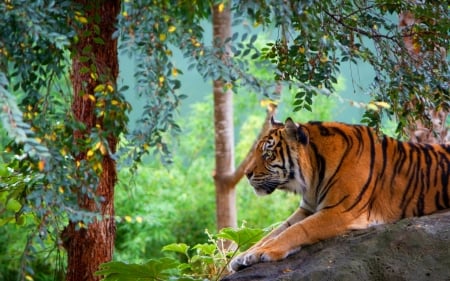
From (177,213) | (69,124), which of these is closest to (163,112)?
(69,124)

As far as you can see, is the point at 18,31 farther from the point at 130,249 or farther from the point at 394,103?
the point at 130,249

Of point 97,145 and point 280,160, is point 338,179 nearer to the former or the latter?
point 280,160

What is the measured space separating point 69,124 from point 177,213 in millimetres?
9703

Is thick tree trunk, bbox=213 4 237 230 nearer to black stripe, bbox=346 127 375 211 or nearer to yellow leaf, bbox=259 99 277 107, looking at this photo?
black stripe, bbox=346 127 375 211

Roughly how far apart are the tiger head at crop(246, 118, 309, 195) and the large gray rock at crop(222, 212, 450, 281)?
1.42ft

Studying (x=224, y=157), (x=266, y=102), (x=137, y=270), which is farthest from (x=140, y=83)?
(x=224, y=157)

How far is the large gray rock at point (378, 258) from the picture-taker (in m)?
3.89

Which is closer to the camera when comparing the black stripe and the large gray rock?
the large gray rock

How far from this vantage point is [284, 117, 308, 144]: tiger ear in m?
4.32

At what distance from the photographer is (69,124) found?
3105 mm

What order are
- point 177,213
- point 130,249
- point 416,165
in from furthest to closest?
point 177,213
point 130,249
point 416,165

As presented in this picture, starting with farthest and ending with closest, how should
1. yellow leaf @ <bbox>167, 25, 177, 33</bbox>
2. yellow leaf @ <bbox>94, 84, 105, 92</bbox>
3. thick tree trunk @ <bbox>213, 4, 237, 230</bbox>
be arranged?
thick tree trunk @ <bbox>213, 4, 237, 230</bbox> < yellow leaf @ <bbox>94, 84, 105, 92</bbox> < yellow leaf @ <bbox>167, 25, 177, 33</bbox>

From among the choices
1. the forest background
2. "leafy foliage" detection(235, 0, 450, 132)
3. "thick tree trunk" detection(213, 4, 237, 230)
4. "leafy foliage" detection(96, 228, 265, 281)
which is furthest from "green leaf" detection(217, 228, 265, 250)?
"thick tree trunk" detection(213, 4, 237, 230)

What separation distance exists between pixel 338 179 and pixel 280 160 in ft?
1.09
